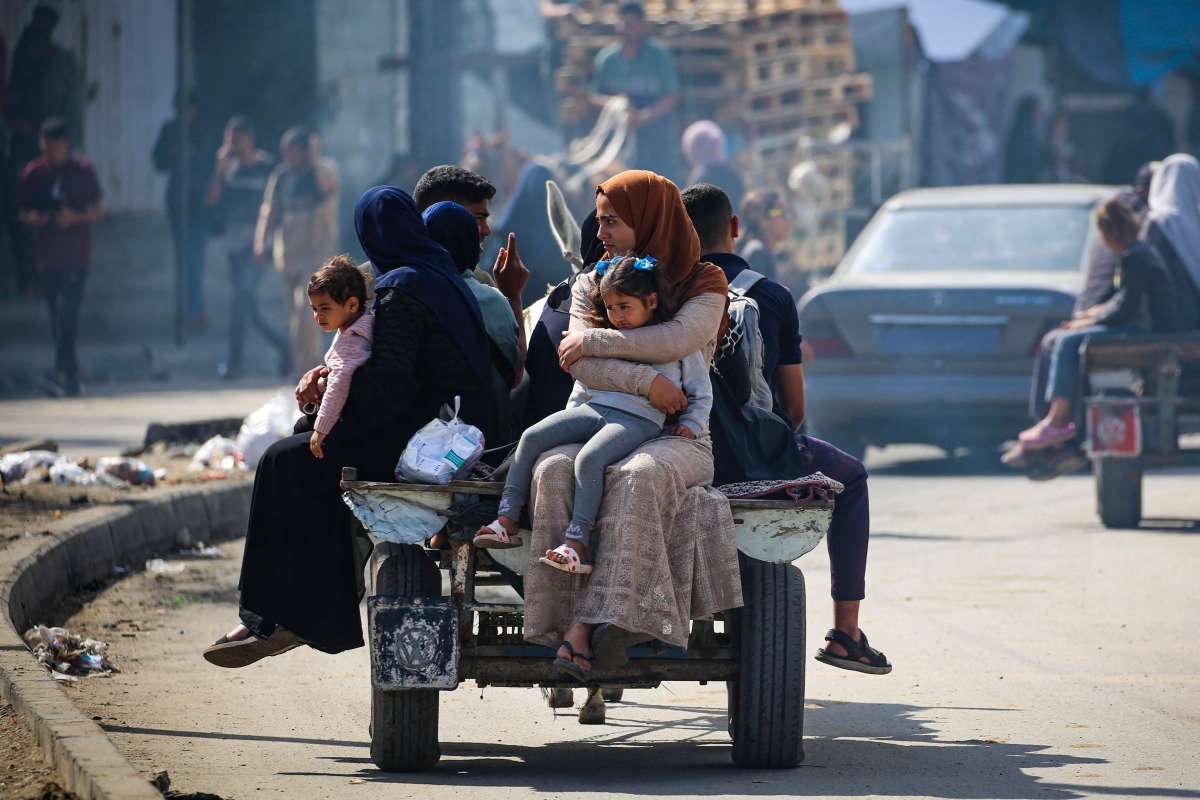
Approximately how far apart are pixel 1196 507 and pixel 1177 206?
5.68 feet

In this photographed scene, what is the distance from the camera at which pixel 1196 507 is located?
36.5 feet

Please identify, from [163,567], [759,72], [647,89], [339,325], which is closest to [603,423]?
[339,325]

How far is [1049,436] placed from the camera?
10156 millimetres

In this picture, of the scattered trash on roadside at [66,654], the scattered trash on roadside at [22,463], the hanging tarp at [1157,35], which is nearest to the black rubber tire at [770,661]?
the scattered trash on roadside at [66,654]

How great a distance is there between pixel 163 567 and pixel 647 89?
39.2 feet

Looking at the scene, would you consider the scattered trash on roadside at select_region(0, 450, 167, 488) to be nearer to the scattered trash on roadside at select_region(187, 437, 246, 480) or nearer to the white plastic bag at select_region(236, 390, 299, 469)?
the scattered trash on roadside at select_region(187, 437, 246, 480)

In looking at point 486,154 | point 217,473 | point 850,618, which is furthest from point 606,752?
point 486,154

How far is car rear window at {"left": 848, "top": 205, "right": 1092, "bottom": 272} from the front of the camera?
41.3 ft

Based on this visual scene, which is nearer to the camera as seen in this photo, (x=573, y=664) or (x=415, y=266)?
(x=573, y=664)

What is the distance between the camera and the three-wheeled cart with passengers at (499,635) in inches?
188

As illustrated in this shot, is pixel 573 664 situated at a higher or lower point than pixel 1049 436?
higher

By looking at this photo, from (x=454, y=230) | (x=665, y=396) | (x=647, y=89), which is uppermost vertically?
(x=454, y=230)

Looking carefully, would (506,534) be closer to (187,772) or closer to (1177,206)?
(187,772)

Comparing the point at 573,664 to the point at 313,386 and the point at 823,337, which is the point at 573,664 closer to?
the point at 313,386
